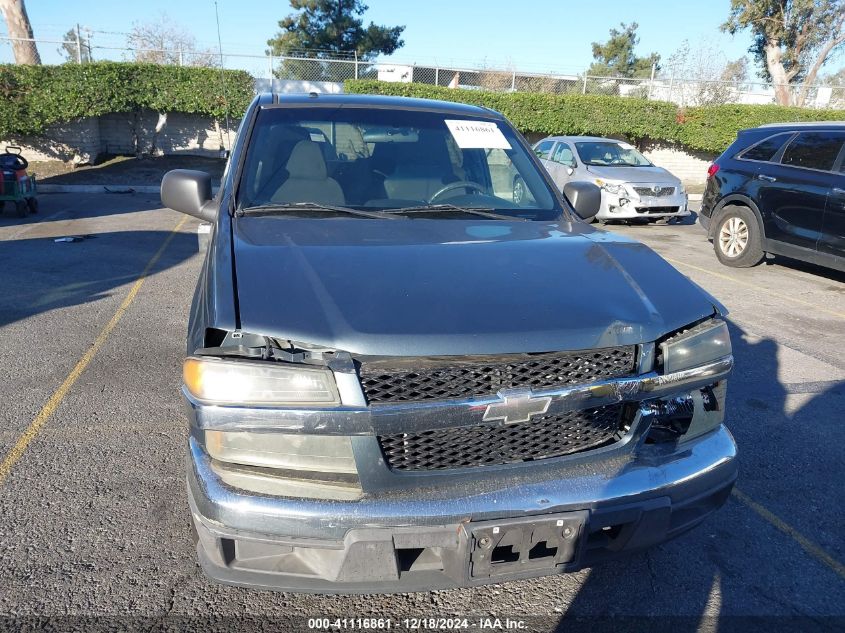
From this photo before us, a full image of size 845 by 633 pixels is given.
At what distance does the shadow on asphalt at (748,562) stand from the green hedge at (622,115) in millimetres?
16543

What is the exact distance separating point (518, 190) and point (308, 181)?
3.77 feet

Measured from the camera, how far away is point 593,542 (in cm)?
200

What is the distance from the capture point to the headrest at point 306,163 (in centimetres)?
316

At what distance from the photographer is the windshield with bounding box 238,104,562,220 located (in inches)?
122

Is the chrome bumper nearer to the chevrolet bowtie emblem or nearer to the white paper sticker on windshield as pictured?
the chevrolet bowtie emblem

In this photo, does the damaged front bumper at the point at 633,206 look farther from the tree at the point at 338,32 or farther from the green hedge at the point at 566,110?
the tree at the point at 338,32

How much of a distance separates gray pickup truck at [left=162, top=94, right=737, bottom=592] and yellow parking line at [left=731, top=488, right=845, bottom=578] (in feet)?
3.00

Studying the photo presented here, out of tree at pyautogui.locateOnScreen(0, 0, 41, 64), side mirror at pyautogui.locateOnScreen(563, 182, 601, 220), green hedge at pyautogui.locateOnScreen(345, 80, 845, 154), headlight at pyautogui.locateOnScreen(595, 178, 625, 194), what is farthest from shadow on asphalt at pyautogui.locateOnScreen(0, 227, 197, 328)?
tree at pyautogui.locateOnScreen(0, 0, 41, 64)

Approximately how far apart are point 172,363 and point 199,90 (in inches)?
614

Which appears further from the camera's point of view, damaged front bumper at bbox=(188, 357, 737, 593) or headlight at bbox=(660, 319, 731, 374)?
headlight at bbox=(660, 319, 731, 374)

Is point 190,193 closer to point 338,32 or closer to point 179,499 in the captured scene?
point 179,499

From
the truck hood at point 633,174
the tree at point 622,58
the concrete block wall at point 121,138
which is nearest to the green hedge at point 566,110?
the concrete block wall at point 121,138

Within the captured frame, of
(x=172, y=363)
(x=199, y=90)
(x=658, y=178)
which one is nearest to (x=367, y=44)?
(x=199, y=90)

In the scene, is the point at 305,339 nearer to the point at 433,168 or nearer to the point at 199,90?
the point at 433,168
